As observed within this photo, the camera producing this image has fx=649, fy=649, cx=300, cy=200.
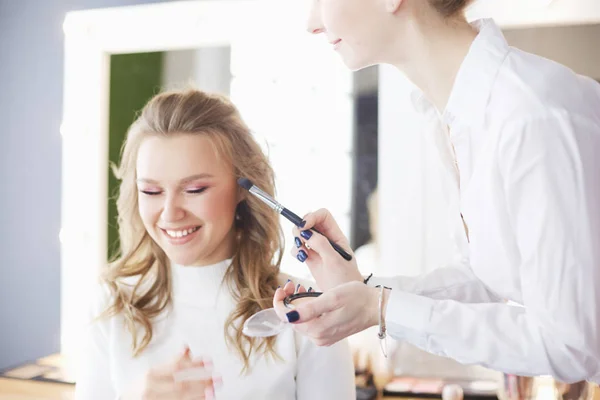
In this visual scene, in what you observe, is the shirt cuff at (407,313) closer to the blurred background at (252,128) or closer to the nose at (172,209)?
the nose at (172,209)

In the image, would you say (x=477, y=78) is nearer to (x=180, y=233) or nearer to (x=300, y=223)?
(x=300, y=223)

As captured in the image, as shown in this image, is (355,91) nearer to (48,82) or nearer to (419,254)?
(419,254)

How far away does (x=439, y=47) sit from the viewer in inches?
33.9

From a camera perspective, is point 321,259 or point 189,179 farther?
point 189,179

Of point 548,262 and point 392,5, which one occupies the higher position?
point 392,5

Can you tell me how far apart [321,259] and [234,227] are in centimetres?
31

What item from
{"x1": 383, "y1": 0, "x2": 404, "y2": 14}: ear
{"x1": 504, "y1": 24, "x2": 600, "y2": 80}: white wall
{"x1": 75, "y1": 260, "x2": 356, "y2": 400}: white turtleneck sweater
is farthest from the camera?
{"x1": 504, "y1": 24, "x2": 600, "y2": 80}: white wall

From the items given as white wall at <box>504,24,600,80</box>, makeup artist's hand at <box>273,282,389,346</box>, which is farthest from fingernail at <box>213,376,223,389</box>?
white wall at <box>504,24,600,80</box>

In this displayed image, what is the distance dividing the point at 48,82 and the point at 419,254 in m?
1.18

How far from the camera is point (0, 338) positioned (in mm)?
1994

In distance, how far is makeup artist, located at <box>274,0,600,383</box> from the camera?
68cm

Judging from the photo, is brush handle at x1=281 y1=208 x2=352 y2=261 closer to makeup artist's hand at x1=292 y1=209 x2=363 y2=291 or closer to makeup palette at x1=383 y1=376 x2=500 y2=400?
makeup artist's hand at x1=292 y1=209 x2=363 y2=291

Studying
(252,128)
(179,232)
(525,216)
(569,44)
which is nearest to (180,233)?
(179,232)

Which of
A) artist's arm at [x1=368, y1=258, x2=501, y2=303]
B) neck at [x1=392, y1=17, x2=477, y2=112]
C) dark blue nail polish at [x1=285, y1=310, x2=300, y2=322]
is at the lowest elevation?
dark blue nail polish at [x1=285, y1=310, x2=300, y2=322]
